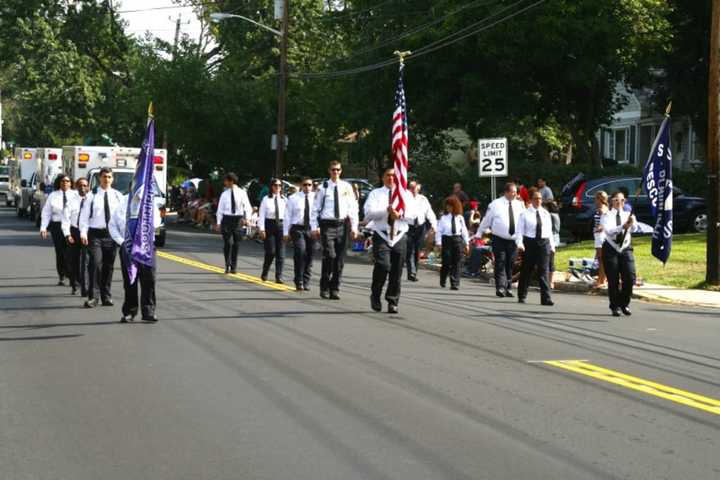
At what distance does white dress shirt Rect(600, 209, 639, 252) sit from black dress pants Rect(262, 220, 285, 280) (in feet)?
20.6

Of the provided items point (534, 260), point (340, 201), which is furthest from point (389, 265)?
point (534, 260)

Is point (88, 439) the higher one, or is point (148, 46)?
point (148, 46)

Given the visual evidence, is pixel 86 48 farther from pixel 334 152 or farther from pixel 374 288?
pixel 374 288

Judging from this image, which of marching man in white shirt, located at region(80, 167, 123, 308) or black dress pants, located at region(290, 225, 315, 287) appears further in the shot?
black dress pants, located at region(290, 225, 315, 287)

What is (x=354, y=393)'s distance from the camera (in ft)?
31.1

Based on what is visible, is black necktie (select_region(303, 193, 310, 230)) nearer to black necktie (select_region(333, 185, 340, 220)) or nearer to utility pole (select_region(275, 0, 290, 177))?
black necktie (select_region(333, 185, 340, 220))

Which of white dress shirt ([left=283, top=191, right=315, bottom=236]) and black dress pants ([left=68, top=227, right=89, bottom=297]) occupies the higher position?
white dress shirt ([left=283, top=191, right=315, bottom=236])

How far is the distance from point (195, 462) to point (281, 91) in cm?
3289

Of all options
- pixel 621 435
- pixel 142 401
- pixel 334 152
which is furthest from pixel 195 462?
pixel 334 152

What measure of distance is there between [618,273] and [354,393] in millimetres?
7878

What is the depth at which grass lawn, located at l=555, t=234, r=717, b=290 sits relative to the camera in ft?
72.1

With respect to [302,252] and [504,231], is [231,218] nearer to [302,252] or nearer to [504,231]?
[302,252]

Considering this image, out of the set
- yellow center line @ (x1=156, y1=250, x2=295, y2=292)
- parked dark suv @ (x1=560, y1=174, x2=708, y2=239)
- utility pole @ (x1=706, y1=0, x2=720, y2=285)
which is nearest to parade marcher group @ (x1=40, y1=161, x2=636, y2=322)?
yellow center line @ (x1=156, y1=250, x2=295, y2=292)

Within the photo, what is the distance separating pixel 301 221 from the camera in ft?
63.8
